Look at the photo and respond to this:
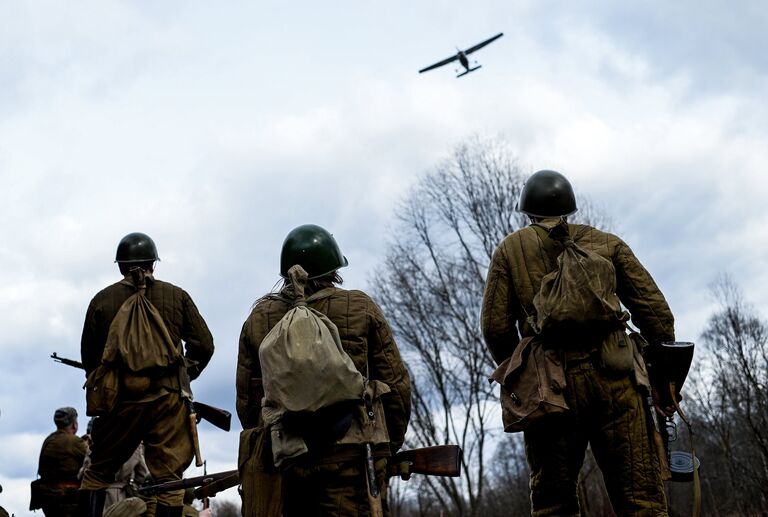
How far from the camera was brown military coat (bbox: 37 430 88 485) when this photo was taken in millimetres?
11984

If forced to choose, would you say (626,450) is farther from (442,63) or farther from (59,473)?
(442,63)

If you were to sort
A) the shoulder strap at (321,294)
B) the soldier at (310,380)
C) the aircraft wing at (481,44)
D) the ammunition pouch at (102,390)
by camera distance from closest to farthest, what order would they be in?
1. the soldier at (310,380)
2. the shoulder strap at (321,294)
3. the ammunition pouch at (102,390)
4. the aircraft wing at (481,44)

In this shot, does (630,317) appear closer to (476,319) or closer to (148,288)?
(148,288)

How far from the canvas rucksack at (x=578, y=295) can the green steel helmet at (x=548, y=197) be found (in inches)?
18.0

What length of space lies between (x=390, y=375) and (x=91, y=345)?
11.1 feet

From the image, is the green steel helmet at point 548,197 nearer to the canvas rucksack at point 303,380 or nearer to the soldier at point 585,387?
the soldier at point 585,387

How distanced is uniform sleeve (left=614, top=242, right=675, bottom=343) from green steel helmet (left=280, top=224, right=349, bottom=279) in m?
1.74

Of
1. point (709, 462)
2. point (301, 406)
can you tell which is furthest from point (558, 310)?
point (709, 462)

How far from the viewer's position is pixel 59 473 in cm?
1197

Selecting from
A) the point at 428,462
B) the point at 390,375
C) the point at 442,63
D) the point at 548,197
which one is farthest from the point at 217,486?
the point at 442,63

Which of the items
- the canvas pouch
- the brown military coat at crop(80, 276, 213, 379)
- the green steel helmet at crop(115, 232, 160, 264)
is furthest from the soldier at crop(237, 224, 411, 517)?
the green steel helmet at crop(115, 232, 160, 264)

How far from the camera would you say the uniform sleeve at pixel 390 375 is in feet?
16.2

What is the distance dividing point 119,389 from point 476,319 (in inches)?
850

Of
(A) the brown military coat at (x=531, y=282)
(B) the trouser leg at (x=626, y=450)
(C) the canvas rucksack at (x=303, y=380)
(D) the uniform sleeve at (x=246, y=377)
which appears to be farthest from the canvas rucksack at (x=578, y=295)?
(D) the uniform sleeve at (x=246, y=377)
